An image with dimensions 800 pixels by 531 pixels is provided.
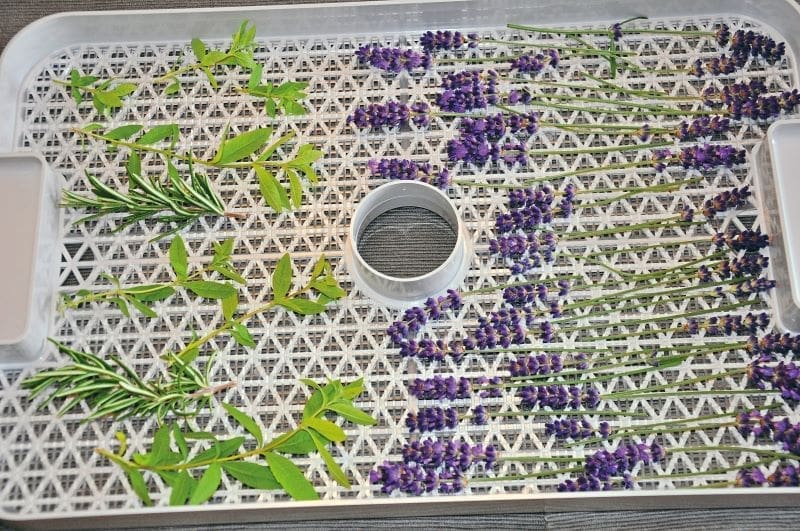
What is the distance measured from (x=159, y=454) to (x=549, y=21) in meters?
0.74

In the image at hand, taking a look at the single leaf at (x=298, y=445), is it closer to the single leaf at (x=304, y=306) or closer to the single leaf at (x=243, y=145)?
the single leaf at (x=304, y=306)

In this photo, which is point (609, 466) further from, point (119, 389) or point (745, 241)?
point (119, 389)

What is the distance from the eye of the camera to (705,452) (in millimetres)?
1005

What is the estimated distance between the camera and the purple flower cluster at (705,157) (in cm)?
110

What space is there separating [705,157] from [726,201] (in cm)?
6

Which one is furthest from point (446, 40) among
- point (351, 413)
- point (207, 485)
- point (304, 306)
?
point (207, 485)

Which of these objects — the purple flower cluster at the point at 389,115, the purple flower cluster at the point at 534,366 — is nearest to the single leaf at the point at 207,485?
the purple flower cluster at the point at 534,366

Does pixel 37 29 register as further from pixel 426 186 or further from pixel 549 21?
pixel 549 21

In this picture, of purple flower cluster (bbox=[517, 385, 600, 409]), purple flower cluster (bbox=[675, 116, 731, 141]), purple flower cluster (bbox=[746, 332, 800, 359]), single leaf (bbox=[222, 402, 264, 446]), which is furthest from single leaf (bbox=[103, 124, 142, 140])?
purple flower cluster (bbox=[746, 332, 800, 359])

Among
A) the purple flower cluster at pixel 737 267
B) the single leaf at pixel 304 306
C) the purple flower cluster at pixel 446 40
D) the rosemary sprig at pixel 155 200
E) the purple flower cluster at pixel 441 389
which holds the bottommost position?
the purple flower cluster at pixel 441 389

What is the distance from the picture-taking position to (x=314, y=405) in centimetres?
102

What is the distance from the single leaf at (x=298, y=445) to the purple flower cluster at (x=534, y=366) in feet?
0.81

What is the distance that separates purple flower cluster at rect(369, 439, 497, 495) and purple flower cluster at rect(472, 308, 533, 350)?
0.12 meters

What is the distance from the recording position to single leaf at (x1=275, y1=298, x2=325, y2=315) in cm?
105
